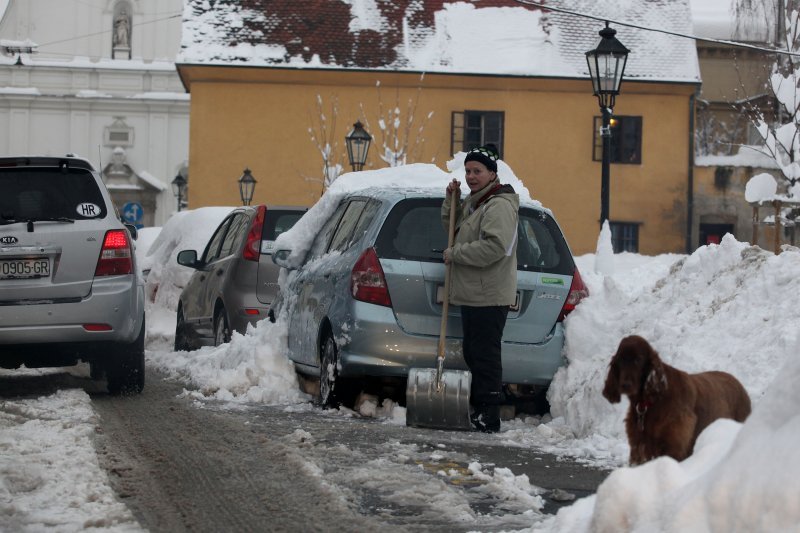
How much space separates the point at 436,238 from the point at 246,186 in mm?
28869

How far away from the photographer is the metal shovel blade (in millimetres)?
8867

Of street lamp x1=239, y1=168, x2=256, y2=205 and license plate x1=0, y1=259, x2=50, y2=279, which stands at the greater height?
street lamp x1=239, y1=168, x2=256, y2=205

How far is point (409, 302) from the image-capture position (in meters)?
9.41

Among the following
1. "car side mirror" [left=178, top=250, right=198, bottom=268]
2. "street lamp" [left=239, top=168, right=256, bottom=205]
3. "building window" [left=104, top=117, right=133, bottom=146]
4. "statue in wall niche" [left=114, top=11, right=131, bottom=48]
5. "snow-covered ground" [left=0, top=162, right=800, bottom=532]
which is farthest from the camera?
"statue in wall niche" [left=114, top=11, right=131, bottom=48]

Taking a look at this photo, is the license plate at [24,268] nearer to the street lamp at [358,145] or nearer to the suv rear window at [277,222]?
the suv rear window at [277,222]

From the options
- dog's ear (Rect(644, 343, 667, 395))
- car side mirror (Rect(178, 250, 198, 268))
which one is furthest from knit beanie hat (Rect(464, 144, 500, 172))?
car side mirror (Rect(178, 250, 198, 268))

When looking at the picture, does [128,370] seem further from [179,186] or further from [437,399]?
[179,186]

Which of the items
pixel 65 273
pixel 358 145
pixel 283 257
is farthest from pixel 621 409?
pixel 358 145

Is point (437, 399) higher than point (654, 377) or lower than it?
Answer: lower

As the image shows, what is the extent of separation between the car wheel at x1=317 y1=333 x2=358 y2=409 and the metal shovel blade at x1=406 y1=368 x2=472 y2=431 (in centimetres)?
80

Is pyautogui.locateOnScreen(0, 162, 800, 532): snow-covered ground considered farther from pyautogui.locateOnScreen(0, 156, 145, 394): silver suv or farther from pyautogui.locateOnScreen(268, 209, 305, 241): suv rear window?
pyautogui.locateOnScreen(268, 209, 305, 241): suv rear window

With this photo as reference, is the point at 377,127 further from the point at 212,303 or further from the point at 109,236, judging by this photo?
the point at 109,236

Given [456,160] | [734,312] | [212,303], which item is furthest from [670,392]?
[212,303]

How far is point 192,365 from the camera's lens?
12477 millimetres
